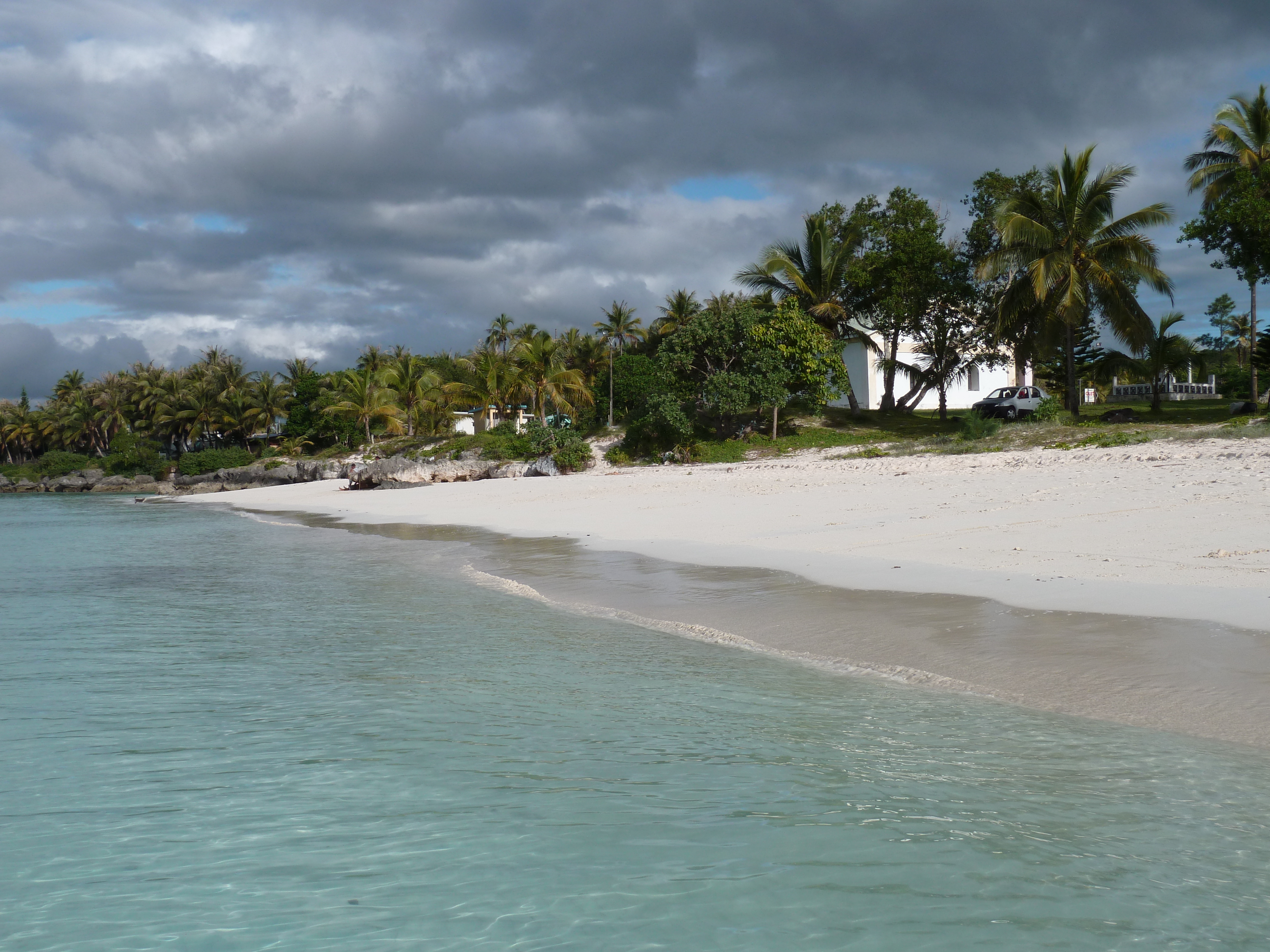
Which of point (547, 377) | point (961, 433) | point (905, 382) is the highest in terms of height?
point (547, 377)

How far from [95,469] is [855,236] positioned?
189ft

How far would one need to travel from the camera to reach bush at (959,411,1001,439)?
2388cm

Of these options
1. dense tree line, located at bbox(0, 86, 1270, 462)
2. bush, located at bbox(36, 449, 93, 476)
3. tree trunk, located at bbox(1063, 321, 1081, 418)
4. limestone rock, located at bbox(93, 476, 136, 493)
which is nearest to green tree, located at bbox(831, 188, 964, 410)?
dense tree line, located at bbox(0, 86, 1270, 462)

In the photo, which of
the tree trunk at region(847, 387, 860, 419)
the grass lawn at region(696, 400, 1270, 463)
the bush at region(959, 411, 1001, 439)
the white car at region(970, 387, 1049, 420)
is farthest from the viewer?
the tree trunk at region(847, 387, 860, 419)

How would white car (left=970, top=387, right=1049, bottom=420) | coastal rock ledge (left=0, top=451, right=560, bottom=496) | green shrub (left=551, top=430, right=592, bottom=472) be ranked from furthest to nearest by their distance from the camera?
coastal rock ledge (left=0, top=451, right=560, bottom=496)
green shrub (left=551, top=430, right=592, bottom=472)
white car (left=970, top=387, right=1049, bottom=420)

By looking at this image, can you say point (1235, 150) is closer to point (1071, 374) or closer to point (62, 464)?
point (1071, 374)

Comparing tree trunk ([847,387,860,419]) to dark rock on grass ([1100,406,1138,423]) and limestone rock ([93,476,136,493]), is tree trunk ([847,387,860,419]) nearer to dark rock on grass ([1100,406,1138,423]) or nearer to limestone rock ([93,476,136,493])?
dark rock on grass ([1100,406,1138,423])

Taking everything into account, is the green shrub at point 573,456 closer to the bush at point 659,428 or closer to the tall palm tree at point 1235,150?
the bush at point 659,428

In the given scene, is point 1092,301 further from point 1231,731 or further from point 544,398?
point 1231,731

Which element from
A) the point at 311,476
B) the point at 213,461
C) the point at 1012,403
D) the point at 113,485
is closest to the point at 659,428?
the point at 1012,403

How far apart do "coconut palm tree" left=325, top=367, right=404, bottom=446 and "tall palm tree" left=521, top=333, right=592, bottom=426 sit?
11538 mm

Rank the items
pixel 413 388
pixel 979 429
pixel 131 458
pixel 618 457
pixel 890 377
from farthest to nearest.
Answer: pixel 131 458 < pixel 413 388 < pixel 890 377 < pixel 618 457 < pixel 979 429

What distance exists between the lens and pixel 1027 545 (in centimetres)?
1023

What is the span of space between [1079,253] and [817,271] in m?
10.3
